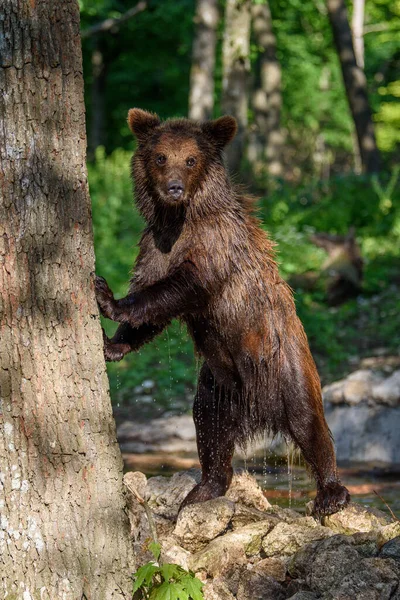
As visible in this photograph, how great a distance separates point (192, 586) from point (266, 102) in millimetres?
22483

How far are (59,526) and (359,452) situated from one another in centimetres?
562

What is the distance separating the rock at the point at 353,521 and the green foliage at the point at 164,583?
1426 millimetres

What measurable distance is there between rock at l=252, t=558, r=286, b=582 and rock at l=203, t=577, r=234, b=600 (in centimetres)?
23

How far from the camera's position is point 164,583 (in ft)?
13.7

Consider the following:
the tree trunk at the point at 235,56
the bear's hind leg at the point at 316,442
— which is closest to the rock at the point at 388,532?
the bear's hind leg at the point at 316,442

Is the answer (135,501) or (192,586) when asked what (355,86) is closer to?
Answer: (135,501)

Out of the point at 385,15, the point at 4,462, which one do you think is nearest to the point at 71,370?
the point at 4,462

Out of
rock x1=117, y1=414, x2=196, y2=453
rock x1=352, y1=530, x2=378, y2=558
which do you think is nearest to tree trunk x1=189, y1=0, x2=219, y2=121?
rock x1=117, y1=414, x2=196, y2=453

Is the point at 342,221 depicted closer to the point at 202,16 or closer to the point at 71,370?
the point at 202,16

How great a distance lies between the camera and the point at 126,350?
557 centimetres

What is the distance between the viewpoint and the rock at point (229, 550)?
4855 millimetres

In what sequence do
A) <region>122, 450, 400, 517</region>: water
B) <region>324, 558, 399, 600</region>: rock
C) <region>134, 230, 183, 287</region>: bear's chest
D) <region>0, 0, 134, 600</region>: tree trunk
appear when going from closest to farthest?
<region>0, 0, 134, 600</region>: tree trunk → <region>324, 558, 399, 600</region>: rock → <region>134, 230, 183, 287</region>: bear's chest → <region>122, 450, 400, 517</region>: water

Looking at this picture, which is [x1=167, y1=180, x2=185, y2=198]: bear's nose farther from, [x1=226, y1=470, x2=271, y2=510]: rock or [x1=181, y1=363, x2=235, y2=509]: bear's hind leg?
[x1=226, y1=470, x2=271, y2=510]: rock

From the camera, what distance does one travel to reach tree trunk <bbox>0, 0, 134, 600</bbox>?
13.1 feet
